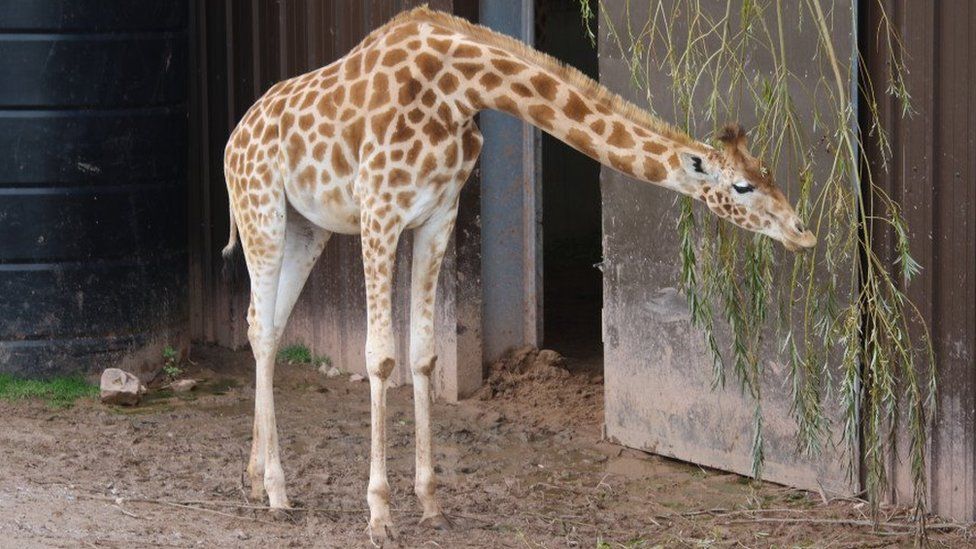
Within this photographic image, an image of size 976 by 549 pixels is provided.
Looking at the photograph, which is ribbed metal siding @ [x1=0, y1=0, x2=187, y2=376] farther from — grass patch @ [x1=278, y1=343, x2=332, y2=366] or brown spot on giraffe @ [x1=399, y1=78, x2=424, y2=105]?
brown spot on giraffe @ [x1=399, y1=78, x2=424, y2=105]

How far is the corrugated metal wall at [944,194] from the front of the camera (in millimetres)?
5367

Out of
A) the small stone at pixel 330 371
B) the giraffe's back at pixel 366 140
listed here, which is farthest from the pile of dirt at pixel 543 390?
the giraffe's back at pixel 366 140

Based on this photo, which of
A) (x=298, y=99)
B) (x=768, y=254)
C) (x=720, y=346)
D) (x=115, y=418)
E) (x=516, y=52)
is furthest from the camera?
(x=115, y=418)

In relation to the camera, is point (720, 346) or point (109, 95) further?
point (109, 95)

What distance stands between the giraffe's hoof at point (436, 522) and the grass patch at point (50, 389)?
2693 mm

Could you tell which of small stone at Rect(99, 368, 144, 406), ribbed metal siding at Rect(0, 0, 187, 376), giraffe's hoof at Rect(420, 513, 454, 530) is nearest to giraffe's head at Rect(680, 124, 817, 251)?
giraffe's hoof at Rect(420, 513, 454, 530)

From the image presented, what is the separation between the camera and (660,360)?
6.56 m

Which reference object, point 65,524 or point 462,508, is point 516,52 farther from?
point 65,524

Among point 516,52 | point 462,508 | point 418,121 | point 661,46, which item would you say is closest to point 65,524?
point 462,508

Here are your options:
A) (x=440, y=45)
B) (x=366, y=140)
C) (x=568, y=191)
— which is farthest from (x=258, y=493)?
(x=568, y=191)

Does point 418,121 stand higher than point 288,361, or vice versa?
point 418,121

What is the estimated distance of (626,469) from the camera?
6.57 m

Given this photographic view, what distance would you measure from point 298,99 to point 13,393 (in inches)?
110

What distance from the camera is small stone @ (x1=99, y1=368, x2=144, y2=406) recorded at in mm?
7543
